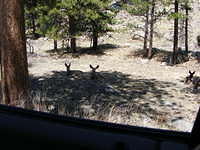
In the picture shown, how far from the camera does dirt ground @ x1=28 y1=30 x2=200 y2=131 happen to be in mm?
9844

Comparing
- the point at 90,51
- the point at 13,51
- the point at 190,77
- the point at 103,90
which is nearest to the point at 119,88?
the point at 103,90

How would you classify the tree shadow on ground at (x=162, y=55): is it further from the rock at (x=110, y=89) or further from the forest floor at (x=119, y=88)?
the rock at (x=110, y=89)

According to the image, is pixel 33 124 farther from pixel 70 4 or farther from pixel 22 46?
pixel 70 4

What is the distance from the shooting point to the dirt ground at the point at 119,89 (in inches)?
388

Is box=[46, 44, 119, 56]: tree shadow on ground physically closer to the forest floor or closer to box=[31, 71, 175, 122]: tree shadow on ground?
the forest floor

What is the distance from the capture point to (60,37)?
28.7m

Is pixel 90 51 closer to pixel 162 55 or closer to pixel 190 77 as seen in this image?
pixel 162 55

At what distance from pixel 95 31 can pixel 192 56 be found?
8547mm

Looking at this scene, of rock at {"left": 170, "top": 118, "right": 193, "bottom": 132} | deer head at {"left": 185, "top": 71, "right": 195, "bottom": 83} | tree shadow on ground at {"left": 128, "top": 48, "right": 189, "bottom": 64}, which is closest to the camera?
rock at {"left": 170, "top": 118, "right": 193, "bottom": 132}

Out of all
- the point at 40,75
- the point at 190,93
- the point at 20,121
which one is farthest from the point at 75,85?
the point at 20,121

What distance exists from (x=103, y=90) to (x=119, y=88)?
120 cm

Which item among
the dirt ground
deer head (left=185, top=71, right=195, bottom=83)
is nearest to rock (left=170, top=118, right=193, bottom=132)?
the dirt ground

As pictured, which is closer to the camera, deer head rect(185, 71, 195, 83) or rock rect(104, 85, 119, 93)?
rock rect(104, 85, 119, 93)

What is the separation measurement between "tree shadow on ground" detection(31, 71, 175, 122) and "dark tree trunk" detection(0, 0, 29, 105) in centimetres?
449
